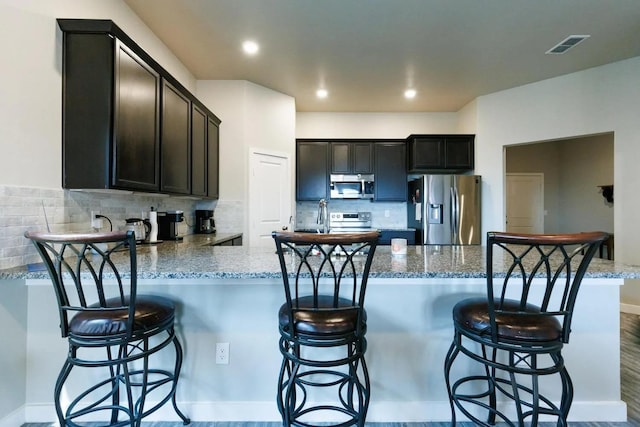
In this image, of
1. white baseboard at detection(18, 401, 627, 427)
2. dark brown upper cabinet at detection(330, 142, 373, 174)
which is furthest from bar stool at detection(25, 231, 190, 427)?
dark brown upper cabinet at detection(330, 142, 373, 174)

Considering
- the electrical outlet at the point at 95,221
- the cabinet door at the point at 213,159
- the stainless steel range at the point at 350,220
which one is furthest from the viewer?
the stainless steel range at the point at 350,220

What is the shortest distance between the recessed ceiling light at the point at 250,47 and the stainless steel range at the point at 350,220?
9.03 ft

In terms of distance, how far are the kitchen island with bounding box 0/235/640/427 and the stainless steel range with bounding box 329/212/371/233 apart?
339cm

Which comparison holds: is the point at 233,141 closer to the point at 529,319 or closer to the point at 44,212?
the point at 44,212

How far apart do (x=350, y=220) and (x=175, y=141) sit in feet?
10.2

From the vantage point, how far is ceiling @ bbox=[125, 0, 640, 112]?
255cm

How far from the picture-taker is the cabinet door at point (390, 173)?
16.4ft

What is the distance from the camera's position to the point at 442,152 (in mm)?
4738

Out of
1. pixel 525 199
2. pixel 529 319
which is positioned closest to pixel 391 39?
pixel 529 319

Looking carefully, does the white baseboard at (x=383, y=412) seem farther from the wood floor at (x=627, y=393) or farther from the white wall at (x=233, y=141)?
the white wall at (x=233, y=141)

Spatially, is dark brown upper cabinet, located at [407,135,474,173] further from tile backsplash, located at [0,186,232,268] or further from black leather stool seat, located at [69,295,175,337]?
black leather stool seat, located at [69,295,175,337]

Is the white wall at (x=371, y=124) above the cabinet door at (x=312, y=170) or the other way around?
above

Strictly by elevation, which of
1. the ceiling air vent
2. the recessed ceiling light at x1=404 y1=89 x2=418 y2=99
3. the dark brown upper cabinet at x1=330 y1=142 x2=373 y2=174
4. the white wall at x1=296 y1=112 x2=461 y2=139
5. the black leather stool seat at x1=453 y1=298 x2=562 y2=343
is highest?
the recessed ceiling light at x1=404 y1=89 x2=418 y2=99

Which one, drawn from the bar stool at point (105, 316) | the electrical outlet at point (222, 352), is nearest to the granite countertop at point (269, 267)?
the bar stool at point (105, 316)
